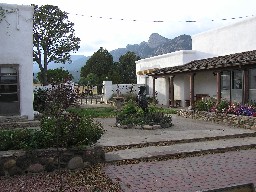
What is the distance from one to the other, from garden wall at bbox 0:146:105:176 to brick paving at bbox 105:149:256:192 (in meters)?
0.58

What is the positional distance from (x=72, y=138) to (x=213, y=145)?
454 centimetres

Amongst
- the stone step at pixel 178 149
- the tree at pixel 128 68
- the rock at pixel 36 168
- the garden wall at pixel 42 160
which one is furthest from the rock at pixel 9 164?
the tree at pixel 128 68

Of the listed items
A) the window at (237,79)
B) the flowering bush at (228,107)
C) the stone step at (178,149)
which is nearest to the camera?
the stone step at (178,149)

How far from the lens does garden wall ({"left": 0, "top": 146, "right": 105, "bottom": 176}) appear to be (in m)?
6.79

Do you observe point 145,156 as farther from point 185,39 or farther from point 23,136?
point 185,39

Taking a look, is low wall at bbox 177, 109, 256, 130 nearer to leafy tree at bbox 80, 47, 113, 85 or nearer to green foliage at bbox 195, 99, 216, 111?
green foliage at bbox 195, 99, 216, 111

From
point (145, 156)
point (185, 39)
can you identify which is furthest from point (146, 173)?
point (185, 39)

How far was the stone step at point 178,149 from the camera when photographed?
839 cm

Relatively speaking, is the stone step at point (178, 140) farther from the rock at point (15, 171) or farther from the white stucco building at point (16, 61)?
the white stucco building at point (16, 61)

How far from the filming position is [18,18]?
1407cm

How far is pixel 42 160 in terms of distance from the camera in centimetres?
703

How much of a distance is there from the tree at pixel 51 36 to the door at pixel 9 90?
1828 centimetres

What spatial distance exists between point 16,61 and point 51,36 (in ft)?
63.5

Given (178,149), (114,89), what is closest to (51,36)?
(114,89)
